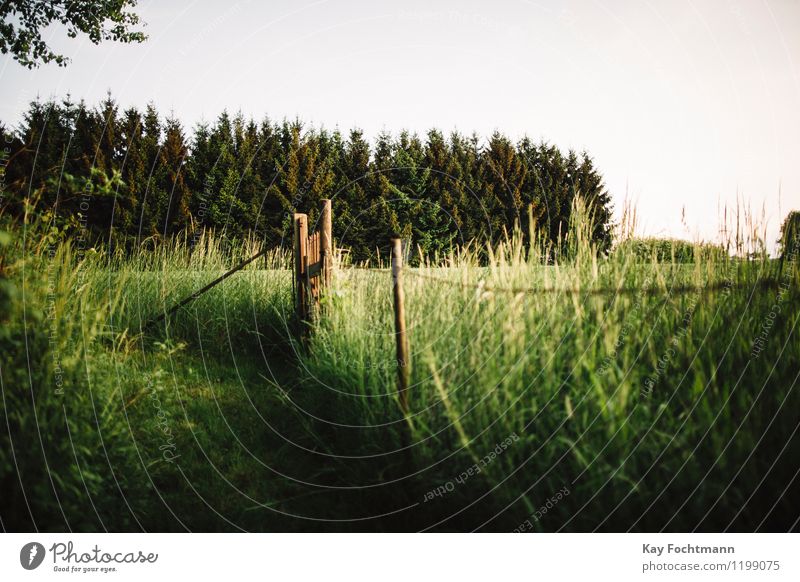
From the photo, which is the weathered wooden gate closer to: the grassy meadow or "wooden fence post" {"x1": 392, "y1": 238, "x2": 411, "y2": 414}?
the grassy meadow

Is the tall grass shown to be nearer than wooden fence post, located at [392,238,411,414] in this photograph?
Yes

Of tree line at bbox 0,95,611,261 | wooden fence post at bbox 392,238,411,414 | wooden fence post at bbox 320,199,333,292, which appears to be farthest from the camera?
tree line at bbox 0,95,611,261

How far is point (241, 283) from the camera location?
19.8 ft

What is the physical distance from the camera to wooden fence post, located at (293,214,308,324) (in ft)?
15.1

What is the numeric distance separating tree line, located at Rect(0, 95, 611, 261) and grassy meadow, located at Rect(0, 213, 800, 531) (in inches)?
421

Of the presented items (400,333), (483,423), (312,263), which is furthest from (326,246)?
(483,423)

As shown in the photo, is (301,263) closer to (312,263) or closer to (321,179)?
(312,263)

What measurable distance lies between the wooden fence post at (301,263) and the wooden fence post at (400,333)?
2.48 meters

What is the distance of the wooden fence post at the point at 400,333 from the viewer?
7.43 ft

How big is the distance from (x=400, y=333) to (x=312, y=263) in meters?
2.67

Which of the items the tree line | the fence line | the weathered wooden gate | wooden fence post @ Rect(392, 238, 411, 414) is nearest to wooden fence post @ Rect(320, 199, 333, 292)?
the weathered wooden gate

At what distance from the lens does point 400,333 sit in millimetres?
2303

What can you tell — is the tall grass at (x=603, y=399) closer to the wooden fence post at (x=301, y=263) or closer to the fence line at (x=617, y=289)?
the fence line at (x=617, y=289)

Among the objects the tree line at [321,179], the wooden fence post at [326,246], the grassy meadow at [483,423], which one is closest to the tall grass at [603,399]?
the grassy meadow at [483,423]
